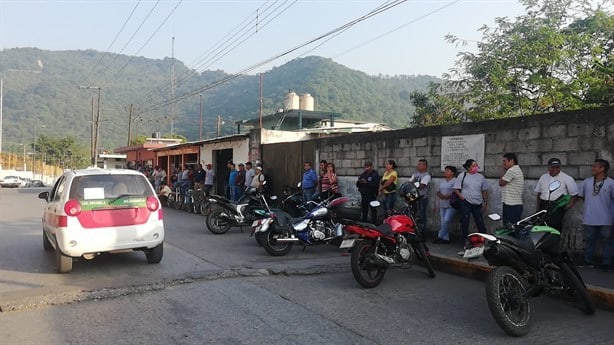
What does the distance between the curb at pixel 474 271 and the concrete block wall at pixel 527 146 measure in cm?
164

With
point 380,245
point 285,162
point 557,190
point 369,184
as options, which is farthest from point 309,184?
point 557,190

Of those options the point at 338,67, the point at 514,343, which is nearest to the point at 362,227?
the point at 514,343

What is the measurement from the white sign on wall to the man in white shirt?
960mm

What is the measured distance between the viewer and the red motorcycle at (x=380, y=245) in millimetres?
6203

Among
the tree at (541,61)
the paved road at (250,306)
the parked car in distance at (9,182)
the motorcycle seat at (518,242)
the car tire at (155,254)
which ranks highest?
the tree at (541,61)

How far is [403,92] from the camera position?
53.6 metres

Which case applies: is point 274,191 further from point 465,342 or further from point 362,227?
point 465,342

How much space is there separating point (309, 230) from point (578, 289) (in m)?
4.37

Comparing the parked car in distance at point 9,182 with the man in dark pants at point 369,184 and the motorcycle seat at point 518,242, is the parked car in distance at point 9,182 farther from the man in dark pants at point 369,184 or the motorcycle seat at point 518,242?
the motorcycle seat at point 518,242

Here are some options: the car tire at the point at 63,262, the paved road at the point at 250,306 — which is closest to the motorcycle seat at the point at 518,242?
the paved road at the point at 250,306

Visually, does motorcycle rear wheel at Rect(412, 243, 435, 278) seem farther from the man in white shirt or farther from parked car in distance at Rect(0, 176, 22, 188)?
parked car in distance at Rect(0, 176, 22, 188)

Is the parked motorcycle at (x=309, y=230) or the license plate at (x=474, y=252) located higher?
the license plate at (x=474, y=252)

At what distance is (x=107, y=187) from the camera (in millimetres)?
7258

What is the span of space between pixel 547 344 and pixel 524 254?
3.02 ft
